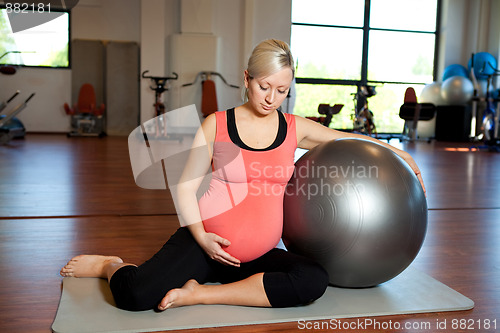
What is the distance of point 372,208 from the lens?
140 cm

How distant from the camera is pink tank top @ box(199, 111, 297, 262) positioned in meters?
1.43

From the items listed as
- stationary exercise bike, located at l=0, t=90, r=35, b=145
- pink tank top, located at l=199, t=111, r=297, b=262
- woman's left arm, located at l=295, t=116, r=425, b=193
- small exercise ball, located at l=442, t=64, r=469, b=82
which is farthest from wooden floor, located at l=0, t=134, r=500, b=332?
small exercise ball, located at l=442, t=64, r=469, b=82

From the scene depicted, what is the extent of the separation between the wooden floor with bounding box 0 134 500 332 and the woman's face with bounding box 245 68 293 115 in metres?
0.60

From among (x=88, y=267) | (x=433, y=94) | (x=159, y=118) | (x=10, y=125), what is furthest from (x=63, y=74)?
(x=88, y=267)

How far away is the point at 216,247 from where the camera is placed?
1.36 metres

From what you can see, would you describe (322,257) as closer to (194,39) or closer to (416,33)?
(194,39)

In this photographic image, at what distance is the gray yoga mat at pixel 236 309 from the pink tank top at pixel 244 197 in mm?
189

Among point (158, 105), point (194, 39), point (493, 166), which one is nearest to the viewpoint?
point (493, 166)

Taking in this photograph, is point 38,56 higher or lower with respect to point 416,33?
lower

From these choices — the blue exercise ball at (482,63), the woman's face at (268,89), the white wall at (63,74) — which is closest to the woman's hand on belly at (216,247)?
the woman's face at (268,89)

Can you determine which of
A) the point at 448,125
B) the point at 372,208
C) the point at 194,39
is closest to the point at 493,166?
the point at 448,125

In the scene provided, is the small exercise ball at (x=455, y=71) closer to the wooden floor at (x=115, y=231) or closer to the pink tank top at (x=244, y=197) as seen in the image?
the wooden floor at (x=115, y=231)

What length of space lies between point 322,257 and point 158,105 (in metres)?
6.29

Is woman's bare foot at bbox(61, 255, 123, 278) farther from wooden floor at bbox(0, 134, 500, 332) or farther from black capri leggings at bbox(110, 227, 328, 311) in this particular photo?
black capri leggings at bbox(110, 227, 328, 311)
